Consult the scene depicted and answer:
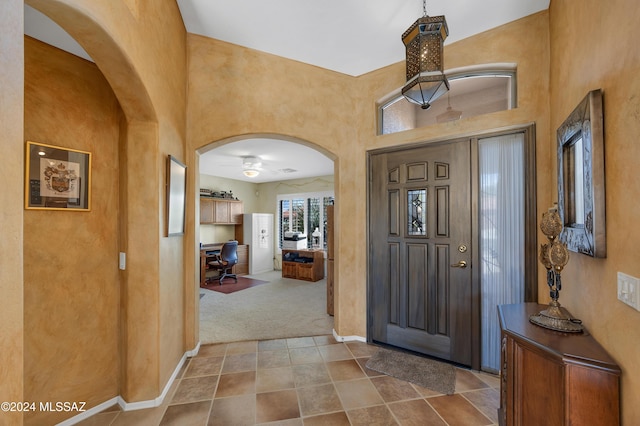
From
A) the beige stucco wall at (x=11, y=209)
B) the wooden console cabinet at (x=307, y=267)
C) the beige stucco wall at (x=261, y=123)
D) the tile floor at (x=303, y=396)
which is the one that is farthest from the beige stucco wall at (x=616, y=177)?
the wooden console cabinet at (x=307, y=267)

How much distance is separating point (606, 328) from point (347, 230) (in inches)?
86.5

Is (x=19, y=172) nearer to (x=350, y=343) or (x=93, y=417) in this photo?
(x=93, y=417)

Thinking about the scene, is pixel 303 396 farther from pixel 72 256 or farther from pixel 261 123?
pixel 261 123

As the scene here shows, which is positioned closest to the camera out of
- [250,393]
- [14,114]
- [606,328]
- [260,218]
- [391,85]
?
[14,114]

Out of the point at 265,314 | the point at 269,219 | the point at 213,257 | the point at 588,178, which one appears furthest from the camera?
the point at 269,219

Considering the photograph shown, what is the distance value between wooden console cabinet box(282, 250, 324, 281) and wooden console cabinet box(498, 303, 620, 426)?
521 cm

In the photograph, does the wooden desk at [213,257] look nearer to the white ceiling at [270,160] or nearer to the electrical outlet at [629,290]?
the white ceiling at [270,160]

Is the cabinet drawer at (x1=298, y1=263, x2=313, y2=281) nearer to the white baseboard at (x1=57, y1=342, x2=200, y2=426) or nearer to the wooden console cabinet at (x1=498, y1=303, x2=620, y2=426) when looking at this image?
the white baseboard at (x1=57, y1=342, x2=200, y2=426)

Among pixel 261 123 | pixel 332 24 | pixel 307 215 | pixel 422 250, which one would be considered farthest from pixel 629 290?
pixel 307 215

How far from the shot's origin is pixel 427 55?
1.90 m

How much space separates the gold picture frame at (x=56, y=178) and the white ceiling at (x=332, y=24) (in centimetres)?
74

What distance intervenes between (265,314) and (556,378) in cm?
363

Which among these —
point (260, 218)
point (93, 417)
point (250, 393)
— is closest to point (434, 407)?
point (250, 393)

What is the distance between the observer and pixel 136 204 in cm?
201
